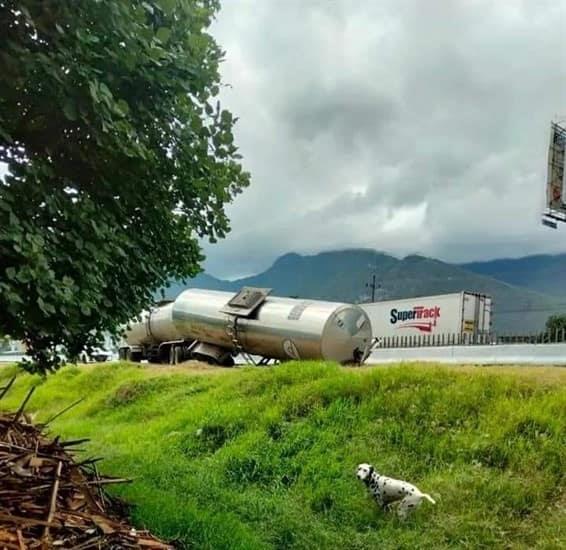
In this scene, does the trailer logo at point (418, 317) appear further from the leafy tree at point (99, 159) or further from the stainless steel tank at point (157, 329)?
Answer: the leafy tree at point (99, 159)

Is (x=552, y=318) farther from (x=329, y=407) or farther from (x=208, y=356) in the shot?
(x=329, y=407)

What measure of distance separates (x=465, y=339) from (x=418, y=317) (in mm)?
2820

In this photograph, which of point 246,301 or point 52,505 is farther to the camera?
point 246,301

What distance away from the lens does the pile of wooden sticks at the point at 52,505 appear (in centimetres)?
323

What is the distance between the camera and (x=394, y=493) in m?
5.30

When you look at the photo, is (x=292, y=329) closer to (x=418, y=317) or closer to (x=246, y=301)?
(x=246, y=301)

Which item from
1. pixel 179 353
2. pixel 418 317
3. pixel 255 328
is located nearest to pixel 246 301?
pixel 255 328

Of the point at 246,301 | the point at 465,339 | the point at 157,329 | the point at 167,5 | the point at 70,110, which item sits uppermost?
the point at 167,5

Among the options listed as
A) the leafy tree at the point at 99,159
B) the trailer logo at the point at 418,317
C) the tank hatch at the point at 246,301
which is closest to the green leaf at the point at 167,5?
the leafy tree at the point at 99,159

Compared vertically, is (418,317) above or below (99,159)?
above

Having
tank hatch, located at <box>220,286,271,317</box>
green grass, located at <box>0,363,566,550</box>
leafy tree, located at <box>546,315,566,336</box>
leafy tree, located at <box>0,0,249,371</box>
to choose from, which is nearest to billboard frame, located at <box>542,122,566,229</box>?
leafy tree, located at <box>546,315,566,336</box>

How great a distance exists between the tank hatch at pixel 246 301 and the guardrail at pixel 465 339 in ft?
19.4

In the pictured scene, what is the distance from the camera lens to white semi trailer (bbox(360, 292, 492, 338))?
2227cm

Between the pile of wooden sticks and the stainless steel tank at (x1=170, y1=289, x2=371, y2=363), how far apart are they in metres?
8.85
